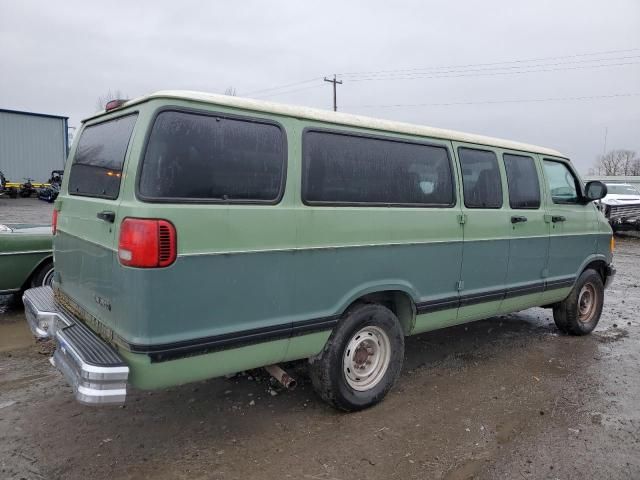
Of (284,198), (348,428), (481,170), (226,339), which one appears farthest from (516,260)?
(226,339)

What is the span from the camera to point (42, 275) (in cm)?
586

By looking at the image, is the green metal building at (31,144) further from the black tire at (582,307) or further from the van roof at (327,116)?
the black tire at (582,307)

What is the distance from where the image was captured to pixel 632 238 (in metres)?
17.8

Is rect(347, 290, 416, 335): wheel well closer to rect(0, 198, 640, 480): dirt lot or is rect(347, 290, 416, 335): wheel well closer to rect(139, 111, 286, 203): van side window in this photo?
rect(0, 198, 640, 480): dirt lot

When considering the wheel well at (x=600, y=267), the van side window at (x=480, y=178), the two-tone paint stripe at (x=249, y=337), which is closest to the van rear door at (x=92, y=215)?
the two-tone paint stripe at (x=249, y=337)

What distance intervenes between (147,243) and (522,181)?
3.84m

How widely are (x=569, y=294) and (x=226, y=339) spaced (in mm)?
4362

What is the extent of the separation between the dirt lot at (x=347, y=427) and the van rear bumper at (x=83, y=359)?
0.62m

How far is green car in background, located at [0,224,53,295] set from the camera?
18.5 feet

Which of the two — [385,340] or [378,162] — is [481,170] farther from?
[385,340]

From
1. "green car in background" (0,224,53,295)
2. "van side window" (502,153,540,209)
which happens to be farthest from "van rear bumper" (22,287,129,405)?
"van side window" (502,153,540,209)

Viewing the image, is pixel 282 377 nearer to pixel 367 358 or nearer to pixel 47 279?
pixel 367 358

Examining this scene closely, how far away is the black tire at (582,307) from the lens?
571cm

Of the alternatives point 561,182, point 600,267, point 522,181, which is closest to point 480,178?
point 522,181
